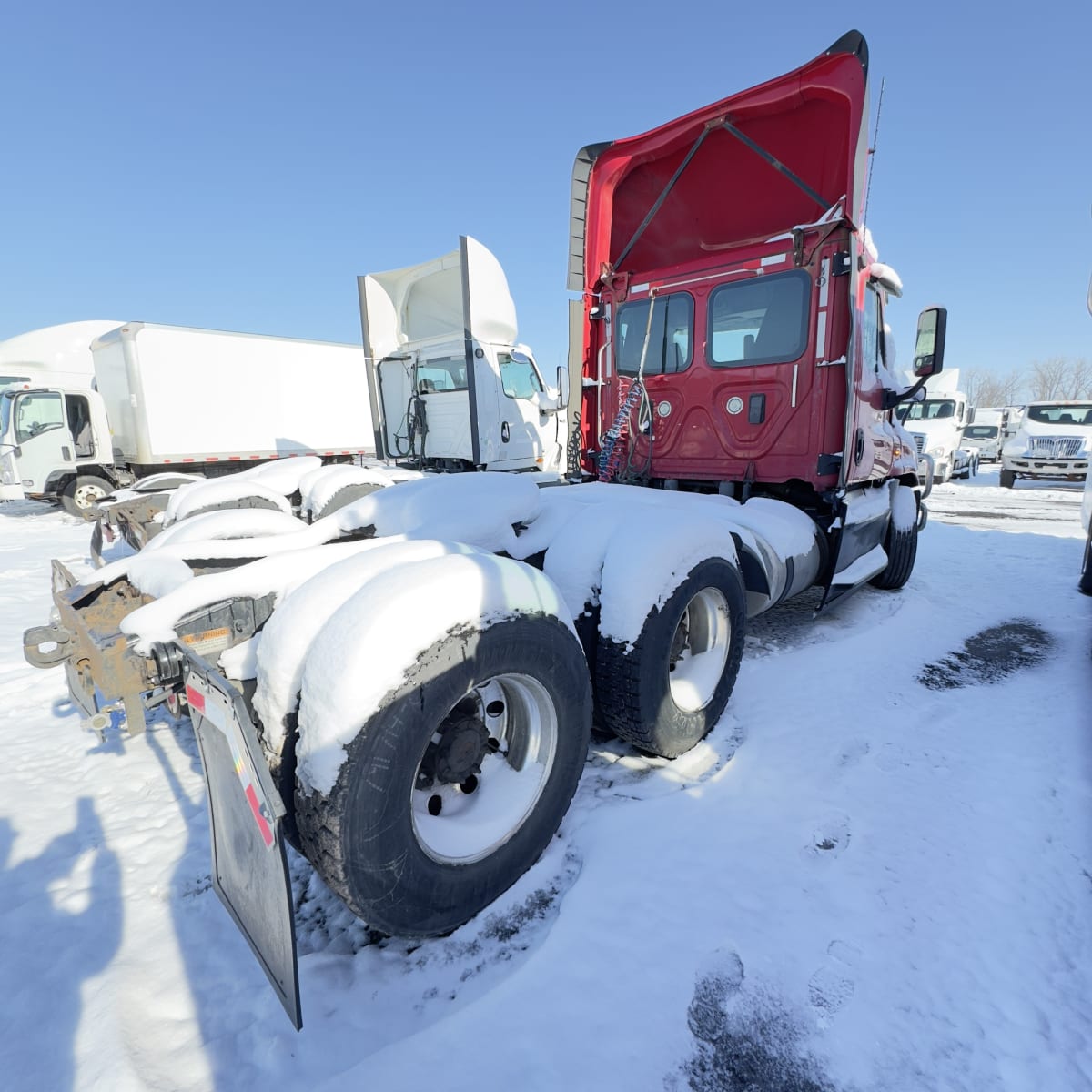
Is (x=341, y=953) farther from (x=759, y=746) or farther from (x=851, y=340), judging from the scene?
(x=851, y=340)

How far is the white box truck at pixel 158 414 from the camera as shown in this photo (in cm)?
1121

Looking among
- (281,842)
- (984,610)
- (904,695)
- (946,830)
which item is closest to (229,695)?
(281,842)

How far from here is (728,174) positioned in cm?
446

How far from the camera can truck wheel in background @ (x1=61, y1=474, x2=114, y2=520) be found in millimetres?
11578

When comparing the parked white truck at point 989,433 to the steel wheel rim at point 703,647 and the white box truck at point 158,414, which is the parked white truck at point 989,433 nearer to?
the white box truck at point 158,414

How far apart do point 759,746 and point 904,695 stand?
4.27ft

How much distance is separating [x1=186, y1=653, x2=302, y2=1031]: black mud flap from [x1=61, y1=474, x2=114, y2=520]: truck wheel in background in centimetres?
1251

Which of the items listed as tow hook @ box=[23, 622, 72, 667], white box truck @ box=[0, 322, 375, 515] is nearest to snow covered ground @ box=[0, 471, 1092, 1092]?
tow hook @ box=[23, 622, 72, 667]

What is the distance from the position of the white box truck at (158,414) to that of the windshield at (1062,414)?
19.8m

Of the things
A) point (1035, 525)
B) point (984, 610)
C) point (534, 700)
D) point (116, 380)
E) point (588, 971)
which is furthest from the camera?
point (116, 380)

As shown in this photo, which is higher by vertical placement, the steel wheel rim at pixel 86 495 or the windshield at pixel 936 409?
the windshield at pixel 936 409

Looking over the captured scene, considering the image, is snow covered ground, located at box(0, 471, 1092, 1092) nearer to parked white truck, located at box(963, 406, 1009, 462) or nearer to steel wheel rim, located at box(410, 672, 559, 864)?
steel wheel rim, located at box(410, 672, 559, 864)

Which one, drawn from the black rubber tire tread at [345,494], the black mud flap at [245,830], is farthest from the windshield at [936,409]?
the black mud flap at [245,830]

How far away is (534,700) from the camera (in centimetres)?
214
